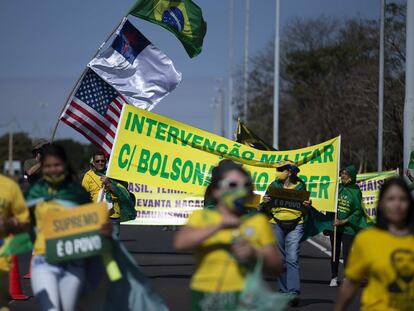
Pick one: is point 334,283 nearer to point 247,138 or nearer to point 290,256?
point 290,256

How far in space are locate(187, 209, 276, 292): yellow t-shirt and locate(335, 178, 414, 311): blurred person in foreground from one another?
2.03 feet

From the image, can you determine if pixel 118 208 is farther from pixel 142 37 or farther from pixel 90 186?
pixel 142 37

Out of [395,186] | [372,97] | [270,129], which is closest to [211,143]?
[395,186]

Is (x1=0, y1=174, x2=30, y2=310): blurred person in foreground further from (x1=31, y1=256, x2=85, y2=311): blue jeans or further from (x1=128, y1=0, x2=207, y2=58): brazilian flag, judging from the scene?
(x1=128, y1=0, x2=207, y2=58): brazilian flag

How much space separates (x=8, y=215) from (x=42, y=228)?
267 mm

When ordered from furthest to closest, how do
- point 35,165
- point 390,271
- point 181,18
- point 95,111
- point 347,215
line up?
point 181,18, point 95,111, point 347,215, point 35,165, point 390,271

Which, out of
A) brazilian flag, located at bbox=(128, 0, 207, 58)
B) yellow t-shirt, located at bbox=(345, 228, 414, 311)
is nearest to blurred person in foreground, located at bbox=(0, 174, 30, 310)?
yellow t-shirt, located at bbox=(345, 228, 414, 311)

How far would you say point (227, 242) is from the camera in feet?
18.8

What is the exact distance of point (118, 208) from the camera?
45.5 feet

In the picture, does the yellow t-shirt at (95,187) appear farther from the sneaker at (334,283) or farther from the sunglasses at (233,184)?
the sunglasses at (233,184)

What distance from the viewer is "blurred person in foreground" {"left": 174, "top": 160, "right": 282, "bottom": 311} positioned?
570 centimetres

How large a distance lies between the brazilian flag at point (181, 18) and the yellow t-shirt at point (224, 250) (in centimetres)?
1102

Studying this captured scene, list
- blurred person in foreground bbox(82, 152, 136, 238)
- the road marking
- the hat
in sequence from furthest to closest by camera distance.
Answer: the road marking → blurred person in foreground bbox(82, 152, 136, 238) → the hat

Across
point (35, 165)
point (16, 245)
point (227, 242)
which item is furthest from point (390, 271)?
point (35, 165)
